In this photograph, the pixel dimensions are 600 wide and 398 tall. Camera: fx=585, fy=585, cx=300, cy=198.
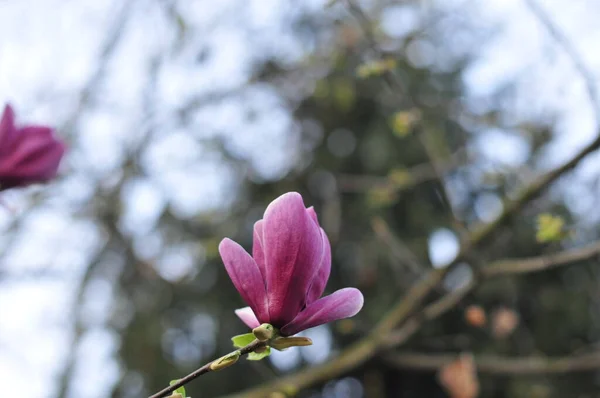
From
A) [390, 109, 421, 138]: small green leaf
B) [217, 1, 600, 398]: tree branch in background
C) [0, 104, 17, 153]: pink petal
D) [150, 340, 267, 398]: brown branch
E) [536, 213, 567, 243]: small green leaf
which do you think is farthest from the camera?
[390, 109, 421, 138]: small green leaf

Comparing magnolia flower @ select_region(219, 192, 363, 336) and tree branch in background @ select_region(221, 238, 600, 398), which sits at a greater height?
magnolia flower @ select_region(219, 192, 363, 336)

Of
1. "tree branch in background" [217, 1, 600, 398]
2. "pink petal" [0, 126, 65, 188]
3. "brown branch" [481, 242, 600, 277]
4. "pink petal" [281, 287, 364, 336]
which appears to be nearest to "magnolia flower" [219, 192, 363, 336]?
"pink petal" [281, 287, 364, 336]

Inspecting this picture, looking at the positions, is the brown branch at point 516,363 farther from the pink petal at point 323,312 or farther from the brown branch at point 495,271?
the pink petal at point 323,312

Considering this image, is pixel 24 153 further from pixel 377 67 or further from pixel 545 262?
pixel 545 262

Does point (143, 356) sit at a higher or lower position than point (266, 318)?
lower

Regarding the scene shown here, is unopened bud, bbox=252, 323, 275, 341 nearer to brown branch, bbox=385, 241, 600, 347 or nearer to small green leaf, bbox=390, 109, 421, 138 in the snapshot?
brown branch, bbox=385, 241, 600, 347

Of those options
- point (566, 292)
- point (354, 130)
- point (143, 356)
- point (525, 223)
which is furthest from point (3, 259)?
point (566, 292)

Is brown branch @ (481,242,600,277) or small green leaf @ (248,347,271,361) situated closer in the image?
small green leaf @ (248,347,271,361)

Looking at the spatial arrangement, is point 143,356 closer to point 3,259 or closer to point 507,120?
point 3,259
